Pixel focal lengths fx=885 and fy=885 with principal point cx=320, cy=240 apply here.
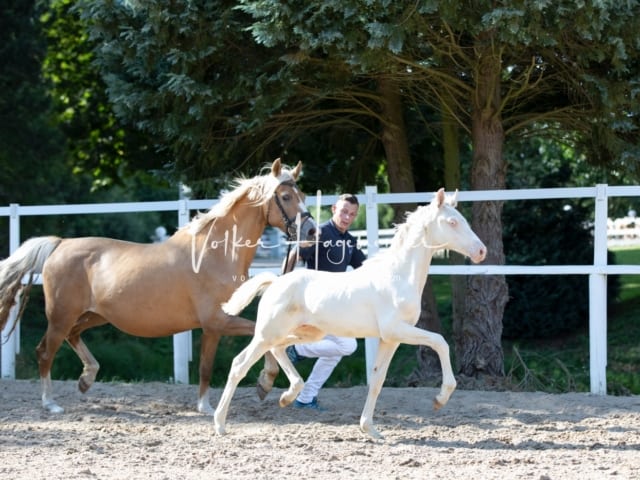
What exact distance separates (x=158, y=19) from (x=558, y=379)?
5.43m

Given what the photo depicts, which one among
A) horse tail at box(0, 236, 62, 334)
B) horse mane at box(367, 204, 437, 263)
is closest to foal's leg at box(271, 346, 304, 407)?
horse mane at box(367, 204, 437, 263)

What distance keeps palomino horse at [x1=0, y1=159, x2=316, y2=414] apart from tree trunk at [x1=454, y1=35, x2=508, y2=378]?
275cm

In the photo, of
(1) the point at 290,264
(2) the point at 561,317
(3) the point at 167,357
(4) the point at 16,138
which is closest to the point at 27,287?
(1) the point at 290,264

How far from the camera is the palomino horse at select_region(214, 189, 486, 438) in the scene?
19.4 feet

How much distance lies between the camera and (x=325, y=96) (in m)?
9.10

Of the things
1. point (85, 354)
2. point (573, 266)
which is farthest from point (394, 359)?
point (85, 354)

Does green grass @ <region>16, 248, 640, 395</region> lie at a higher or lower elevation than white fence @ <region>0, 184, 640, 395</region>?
lower

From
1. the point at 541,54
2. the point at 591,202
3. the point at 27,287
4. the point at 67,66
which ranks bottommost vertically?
the point at 27,287

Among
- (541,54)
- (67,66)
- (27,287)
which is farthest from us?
(67,66)

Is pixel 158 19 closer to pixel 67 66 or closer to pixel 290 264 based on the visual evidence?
pixel 290 264

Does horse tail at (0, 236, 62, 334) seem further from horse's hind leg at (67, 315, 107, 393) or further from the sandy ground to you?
the sandy ground

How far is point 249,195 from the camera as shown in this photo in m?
7.14

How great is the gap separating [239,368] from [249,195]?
1556 mm

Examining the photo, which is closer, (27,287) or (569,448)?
(569,448)
